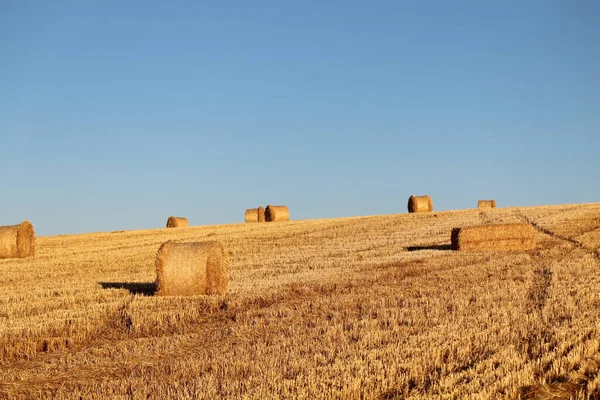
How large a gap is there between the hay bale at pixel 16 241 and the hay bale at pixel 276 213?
14922 mm

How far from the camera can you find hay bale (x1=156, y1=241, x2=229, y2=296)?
12.7m

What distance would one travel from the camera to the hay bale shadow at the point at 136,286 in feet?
42.9

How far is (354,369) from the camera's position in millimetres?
6117

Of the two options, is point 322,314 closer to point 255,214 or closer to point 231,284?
point 231,284

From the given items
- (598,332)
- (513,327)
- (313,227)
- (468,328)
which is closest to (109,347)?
(468,328)

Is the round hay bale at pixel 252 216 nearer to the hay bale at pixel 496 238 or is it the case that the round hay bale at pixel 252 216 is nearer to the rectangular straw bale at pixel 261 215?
the rectangular straw bale at pixel 261 215

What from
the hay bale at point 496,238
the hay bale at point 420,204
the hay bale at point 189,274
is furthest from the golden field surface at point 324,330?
the hay bale at point 420,204

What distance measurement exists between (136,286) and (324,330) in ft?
23.3

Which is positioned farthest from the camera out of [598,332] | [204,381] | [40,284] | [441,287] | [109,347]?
[40,284]

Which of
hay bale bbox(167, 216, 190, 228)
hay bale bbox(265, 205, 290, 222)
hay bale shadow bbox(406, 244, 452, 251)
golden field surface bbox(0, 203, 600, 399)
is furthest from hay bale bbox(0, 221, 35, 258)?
hay bale bbox(265, 205, 290, 222)

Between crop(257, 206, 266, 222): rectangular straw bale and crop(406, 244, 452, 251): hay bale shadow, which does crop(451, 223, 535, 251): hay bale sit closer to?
crop(406, 244, 452, 251): hay bale shadow

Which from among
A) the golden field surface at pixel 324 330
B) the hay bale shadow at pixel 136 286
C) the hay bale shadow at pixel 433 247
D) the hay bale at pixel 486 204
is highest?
the hay bale at pixel 486 204

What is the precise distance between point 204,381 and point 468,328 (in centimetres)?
350

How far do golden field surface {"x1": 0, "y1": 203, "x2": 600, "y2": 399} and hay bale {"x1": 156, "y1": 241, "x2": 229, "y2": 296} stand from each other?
522mm
